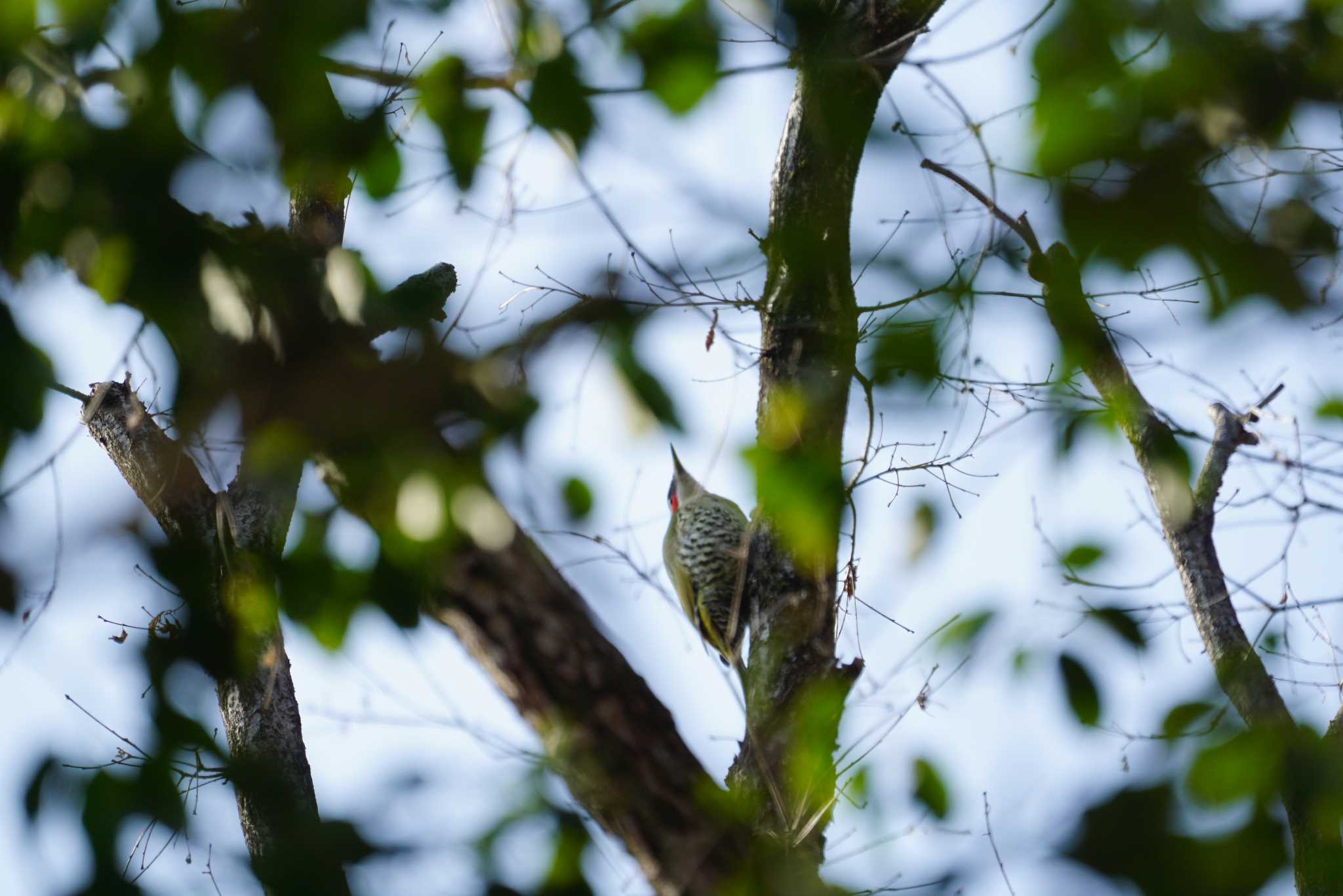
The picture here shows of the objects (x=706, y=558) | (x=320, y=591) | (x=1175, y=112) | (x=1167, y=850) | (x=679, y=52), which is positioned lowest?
(x=1167, y=850)

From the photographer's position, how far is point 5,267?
106 centimetres

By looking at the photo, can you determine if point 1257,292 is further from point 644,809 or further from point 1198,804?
point 644,809

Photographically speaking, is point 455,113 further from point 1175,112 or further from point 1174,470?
point 1174,470

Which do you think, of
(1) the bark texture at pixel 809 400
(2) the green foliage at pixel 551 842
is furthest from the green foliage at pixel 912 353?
(2) the green foliage at pixel 551 842

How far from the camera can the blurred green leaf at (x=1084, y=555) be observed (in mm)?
1323

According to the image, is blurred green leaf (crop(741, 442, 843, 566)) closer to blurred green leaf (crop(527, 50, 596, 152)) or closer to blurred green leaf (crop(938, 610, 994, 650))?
blurred green leaf (crop(938, 610, 994, 650))

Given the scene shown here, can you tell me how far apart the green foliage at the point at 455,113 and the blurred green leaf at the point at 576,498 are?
1.14ft

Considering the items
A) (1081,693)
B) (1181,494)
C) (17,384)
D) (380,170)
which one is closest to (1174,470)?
(1181,494)

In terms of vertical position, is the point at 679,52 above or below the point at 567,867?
above

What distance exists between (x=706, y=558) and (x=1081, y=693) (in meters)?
2.28

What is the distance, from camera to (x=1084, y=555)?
4.35 feet

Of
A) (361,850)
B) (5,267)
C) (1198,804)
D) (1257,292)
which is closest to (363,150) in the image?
(5,267)

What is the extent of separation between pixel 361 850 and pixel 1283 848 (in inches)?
33.7

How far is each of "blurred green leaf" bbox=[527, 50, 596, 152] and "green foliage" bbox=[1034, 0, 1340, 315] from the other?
39 centimetres
